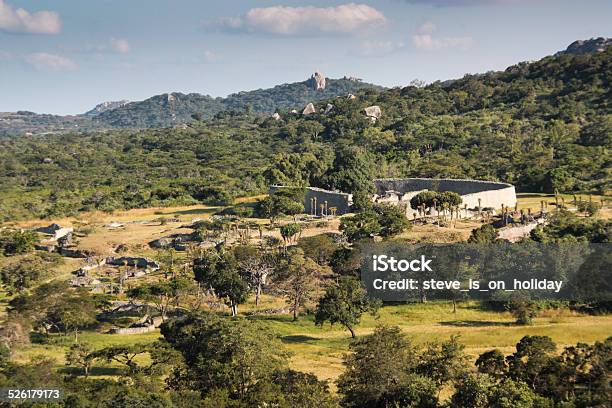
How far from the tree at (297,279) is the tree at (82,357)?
14.7 m

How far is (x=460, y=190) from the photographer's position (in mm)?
80750

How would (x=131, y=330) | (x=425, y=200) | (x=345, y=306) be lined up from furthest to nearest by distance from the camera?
(x=425, y=200), (x=131, y=330), (x=345, y=306)

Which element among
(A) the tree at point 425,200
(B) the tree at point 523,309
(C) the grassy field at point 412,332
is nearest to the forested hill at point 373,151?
(A) the tree at point 425,200

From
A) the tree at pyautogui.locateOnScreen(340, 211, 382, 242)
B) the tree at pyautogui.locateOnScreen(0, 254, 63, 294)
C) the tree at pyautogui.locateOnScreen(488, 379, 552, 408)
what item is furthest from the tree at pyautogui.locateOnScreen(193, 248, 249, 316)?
the tree at pyautogui.locateOnScreen(488, 379, 552, 408)

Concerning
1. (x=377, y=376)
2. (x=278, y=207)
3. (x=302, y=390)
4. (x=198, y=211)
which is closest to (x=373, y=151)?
(x=198, y=211)

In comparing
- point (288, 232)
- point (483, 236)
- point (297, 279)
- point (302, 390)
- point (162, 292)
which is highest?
point (483, 236)

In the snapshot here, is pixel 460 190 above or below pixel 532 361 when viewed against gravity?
above

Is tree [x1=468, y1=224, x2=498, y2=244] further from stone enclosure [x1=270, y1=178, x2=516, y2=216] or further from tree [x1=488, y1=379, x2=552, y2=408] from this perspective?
tree [x1=488, y1=379, x2=552, y2=408]

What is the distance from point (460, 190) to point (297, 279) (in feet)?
130

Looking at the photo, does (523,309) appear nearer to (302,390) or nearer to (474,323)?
(474,323)

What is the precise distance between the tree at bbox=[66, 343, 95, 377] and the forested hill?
48.0m

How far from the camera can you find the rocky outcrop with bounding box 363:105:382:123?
16469 centimetres

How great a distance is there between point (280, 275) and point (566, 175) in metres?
49.5

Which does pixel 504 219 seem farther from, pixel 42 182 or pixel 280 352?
pixel 42 182
